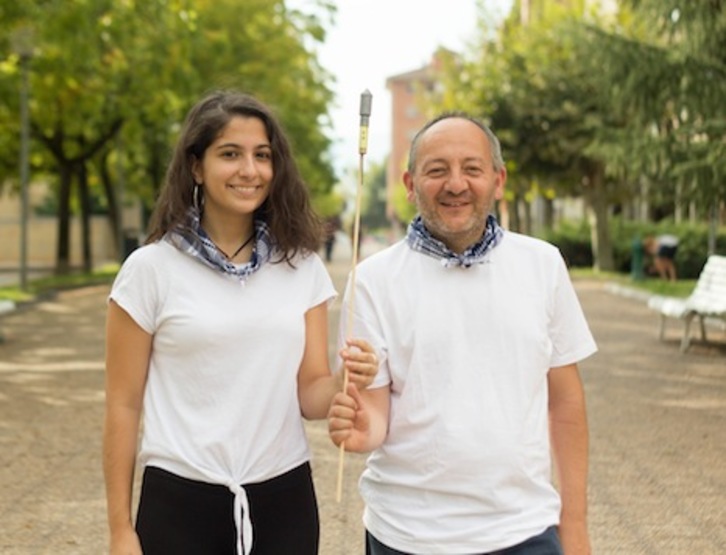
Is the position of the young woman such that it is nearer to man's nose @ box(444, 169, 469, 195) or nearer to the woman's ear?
the woman's ear

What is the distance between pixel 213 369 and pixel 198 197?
18.3 inches

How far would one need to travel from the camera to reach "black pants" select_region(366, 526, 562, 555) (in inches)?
108

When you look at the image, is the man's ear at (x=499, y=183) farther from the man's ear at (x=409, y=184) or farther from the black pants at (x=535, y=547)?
the black pants at (x=535, y=547)

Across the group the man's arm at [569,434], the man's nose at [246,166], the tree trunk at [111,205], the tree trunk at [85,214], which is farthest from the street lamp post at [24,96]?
the man's arm at [569,434]

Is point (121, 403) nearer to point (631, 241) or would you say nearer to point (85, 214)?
point (631, 241)

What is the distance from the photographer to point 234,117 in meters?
3.06

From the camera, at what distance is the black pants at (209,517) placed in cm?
290

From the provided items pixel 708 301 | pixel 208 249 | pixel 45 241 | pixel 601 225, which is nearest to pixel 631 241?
pixel 601 225

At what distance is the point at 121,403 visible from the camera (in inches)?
116

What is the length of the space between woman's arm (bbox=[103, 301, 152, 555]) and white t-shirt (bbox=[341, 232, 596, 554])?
515 mm

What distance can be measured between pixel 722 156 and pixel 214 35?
15.3m

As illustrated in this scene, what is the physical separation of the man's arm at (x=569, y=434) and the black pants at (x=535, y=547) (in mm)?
127

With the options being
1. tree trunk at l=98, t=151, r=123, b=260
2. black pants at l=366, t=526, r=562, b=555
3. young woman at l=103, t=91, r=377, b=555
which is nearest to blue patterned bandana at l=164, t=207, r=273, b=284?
young woman at l=103, t=91, r=377, b=555

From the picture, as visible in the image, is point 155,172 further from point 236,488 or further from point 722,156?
point 236,488
